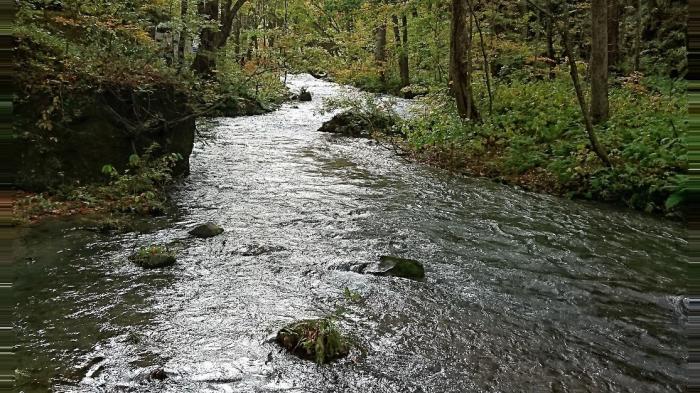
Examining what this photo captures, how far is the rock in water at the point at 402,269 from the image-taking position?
7008 millimetres

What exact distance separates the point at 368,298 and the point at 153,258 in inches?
121

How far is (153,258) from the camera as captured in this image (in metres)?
7.10

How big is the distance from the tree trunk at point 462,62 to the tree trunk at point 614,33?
604 cm

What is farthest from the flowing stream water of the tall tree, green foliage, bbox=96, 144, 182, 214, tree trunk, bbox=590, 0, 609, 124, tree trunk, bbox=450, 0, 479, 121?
the tall tree

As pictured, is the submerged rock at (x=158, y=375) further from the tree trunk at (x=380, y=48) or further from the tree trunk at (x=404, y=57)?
the tree trunk at (x=380, y=48)

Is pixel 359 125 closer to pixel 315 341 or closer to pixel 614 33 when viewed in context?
pixel 614 33

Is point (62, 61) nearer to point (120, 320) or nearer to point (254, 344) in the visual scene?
point (120, 320)

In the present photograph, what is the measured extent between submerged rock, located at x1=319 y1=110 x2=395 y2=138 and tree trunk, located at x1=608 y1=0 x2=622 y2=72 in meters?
8.50

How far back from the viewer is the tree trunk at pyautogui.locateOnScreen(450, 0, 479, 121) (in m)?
15.4

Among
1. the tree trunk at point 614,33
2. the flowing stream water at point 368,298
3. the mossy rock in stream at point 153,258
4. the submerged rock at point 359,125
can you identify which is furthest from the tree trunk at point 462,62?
the mossy rock in stream at point 153,258

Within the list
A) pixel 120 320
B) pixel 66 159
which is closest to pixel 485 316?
pixel 120 320

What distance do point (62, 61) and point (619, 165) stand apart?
441 inches

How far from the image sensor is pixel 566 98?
48.9ft

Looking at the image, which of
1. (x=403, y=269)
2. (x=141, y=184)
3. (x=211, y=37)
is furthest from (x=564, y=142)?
(x=211, y=37)
